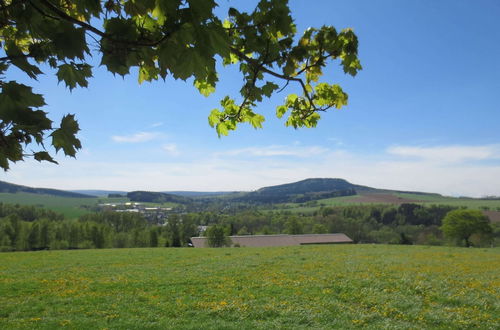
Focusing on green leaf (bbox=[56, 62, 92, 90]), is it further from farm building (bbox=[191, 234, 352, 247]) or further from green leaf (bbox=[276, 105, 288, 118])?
farm building (bbox=[191, 234, 352, 247])

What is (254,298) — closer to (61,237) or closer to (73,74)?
(73,74)

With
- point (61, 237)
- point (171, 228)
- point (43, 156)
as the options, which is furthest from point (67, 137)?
point (171, 228)

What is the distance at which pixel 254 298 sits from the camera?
33.8 ft

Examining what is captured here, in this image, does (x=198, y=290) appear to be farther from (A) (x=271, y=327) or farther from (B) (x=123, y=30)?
(B) (x=123, y=30)

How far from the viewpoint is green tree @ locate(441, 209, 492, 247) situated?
48844 millimetres

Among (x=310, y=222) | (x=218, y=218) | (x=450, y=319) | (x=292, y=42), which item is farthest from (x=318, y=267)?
(x=218, y=218)

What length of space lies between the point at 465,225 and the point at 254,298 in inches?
2042

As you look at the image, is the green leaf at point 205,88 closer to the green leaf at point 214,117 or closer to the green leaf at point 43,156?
the green leaf at point 214,117

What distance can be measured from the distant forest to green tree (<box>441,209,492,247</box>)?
6.54 feet

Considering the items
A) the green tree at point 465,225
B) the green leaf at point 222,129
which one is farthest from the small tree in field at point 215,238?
the green leaf at point 222,129

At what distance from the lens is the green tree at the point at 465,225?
4884 centimetres

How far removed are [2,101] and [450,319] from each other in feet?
33.5

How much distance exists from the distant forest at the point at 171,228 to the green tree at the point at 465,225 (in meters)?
1.99

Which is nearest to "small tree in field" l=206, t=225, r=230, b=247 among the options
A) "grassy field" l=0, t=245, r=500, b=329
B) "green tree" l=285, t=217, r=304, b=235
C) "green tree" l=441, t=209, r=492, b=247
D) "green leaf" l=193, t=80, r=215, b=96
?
"grassy field" l=0, t=245, r=500, b=329
